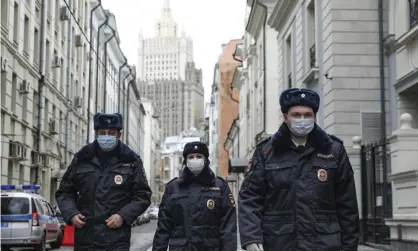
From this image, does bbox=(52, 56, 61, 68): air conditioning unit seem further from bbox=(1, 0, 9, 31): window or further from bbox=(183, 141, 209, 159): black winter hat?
bbox=(183, 141, 209, 159): black winter hat

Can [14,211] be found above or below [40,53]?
below

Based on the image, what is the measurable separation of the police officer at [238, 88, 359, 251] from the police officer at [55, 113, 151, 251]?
1.68 metres

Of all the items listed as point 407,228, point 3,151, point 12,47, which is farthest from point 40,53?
point 407,228

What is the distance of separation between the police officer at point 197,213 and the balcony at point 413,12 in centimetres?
1116

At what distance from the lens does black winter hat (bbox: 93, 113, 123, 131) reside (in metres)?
6.50

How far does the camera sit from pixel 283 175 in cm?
489

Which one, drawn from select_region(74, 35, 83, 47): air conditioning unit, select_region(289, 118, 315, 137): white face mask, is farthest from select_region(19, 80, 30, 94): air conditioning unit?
select_region(289, 118, 315, 137): white face mask

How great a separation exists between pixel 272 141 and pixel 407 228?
907cm

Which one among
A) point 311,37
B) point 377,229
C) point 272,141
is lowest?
point 377,229

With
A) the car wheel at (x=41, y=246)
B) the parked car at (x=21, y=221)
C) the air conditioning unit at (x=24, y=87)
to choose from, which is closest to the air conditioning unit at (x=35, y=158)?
the air conditioning unit at (x=24, y=87)

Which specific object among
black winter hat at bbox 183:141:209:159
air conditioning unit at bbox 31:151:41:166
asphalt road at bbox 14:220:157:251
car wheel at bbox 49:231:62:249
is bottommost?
asphalt road at bbox 14:220:157:251

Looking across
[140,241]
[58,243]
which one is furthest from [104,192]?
[140,241]

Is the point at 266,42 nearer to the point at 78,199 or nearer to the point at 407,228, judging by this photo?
the point at 407,228

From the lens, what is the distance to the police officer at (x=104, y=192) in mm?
6262
